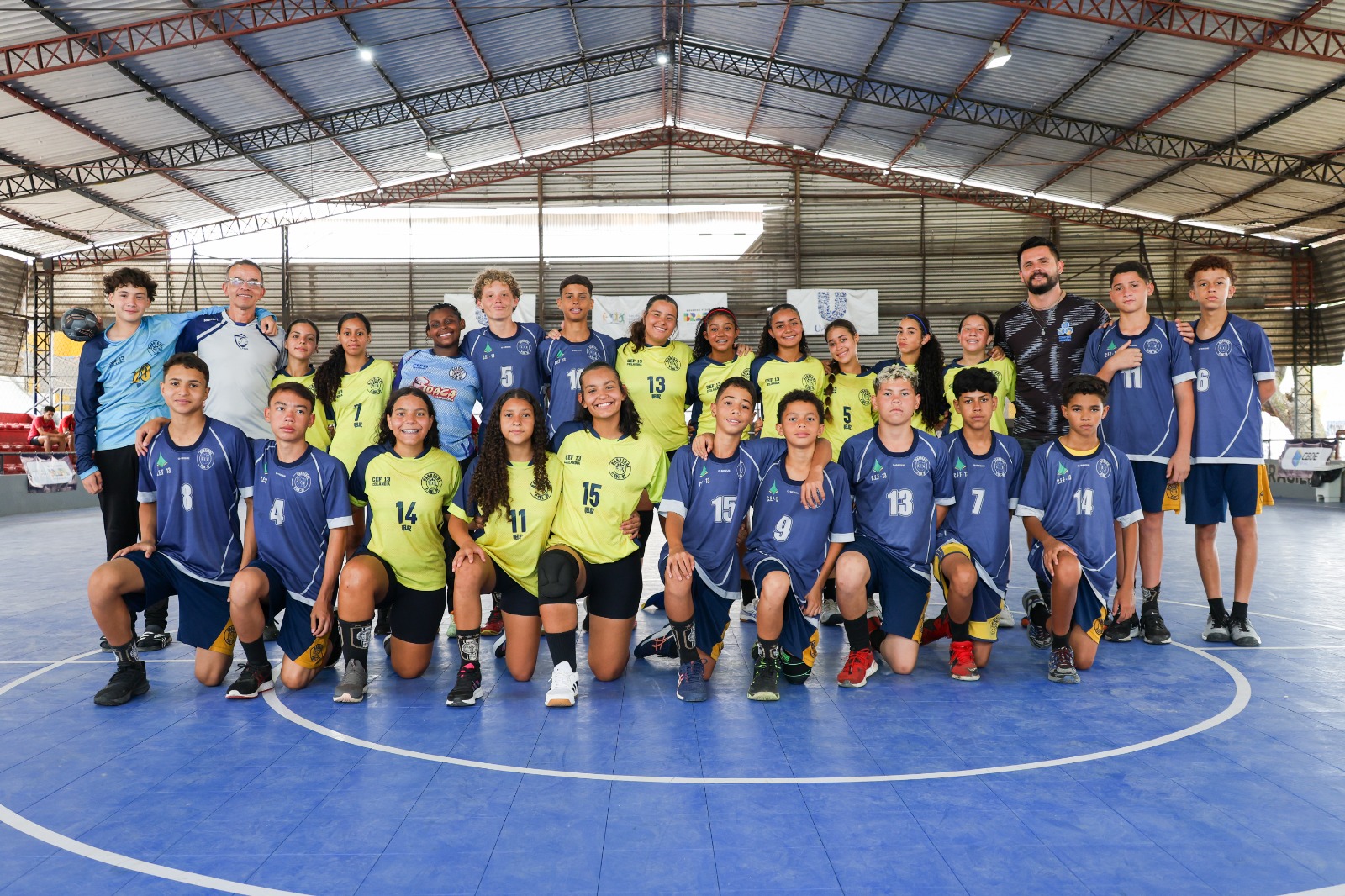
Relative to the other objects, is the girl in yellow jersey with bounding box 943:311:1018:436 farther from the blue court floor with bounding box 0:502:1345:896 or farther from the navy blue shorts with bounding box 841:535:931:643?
the blue court floor with bounding box 0:502:1345:896

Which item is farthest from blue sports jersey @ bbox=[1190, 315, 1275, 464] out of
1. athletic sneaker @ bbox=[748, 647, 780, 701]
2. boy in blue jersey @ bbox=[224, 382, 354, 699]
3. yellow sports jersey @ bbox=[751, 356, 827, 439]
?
boy in blue jersey @ bbox=[224, 382, 354, 699]

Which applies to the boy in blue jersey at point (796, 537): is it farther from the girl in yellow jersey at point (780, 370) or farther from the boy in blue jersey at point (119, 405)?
the boy in blue jersey at point (119, 405)

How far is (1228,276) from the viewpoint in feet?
17.7

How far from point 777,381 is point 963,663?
212 cm

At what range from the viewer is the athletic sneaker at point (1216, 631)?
547 cm

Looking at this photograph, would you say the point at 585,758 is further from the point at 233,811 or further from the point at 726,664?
the point at 726,664

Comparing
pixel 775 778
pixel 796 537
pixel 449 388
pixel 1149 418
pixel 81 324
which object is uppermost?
pixel 81 324

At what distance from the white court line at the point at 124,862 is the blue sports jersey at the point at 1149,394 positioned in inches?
197

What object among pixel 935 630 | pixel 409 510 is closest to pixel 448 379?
pixel 409 510

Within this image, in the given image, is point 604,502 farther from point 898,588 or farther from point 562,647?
point 898,588

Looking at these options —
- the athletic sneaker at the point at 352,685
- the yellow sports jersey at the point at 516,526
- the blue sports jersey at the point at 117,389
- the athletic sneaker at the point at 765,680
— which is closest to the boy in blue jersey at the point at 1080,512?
the athletic sneaker at the point at 765,680

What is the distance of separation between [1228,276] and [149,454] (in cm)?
624

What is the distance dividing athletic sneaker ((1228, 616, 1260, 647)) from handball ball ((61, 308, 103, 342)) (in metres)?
6.84

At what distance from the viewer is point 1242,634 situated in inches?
211
